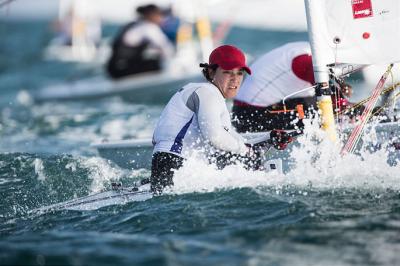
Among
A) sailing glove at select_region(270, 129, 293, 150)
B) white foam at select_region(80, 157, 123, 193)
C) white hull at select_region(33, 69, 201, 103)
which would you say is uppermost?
white hull at select_region(33, 69, 201, 103)

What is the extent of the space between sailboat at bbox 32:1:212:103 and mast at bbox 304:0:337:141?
703cm

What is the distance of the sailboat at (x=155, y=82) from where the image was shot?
12.6 meters

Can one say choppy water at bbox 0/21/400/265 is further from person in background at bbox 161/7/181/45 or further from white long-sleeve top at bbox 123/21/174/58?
person in background at bbox 161/7/181/45

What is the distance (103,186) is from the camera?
5977 millimetres

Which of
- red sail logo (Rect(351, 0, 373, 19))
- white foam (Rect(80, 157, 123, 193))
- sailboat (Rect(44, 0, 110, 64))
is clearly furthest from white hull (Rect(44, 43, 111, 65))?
red sail logo (Rect(351, 0, 373, 19))

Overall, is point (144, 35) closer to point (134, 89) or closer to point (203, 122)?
point (134, 89)

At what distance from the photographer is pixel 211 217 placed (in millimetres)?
4547

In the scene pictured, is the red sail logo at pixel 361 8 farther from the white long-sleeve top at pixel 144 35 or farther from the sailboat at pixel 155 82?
the white long-sleeve top at pixel 144 35

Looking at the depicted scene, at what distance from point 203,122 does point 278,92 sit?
1625 mm

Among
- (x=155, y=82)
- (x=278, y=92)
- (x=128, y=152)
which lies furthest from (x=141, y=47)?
(x=278, y=92)

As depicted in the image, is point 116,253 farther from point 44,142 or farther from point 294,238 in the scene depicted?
point 44,142

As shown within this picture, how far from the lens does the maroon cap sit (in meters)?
4.91

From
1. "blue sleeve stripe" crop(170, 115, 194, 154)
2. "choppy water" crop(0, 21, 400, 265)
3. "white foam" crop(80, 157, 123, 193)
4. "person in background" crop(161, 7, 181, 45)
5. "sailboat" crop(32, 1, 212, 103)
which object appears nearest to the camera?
"choppy water" crop(0, 21, 400, 265)

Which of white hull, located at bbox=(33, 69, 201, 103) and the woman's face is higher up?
white hull, located at bbox=(33, 69, 201, 103)
